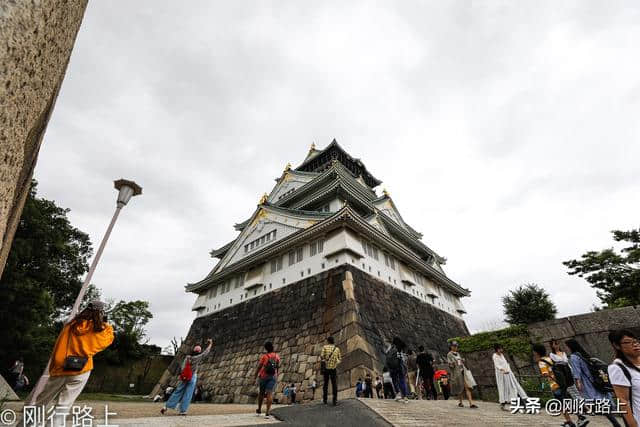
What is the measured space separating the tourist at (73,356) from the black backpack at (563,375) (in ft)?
20.9

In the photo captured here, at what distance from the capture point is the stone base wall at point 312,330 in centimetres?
1076

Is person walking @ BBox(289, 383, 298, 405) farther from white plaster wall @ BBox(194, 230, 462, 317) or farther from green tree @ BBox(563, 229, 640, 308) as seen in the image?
green tree @ BBox(563, 229, 640, 308)

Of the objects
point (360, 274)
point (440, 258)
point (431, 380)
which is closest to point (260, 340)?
point (360, 274)

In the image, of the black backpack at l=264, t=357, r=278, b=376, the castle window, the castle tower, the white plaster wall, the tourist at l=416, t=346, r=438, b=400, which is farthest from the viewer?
the castle window

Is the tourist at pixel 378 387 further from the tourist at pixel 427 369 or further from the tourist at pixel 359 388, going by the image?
the tourist at pixel 427 369

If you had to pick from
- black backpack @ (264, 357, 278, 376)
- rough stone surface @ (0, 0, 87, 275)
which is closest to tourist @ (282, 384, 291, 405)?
black backpack @ (264, 357, 278, 376)

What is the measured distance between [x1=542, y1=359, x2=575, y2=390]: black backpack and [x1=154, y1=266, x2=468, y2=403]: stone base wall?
6.08m

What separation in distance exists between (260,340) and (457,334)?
12637mm

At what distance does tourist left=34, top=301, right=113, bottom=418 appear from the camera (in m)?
3.14

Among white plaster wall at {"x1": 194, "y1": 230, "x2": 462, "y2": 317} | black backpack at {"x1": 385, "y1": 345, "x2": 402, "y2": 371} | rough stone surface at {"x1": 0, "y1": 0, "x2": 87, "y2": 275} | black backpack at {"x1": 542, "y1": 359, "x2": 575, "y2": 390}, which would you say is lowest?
black backpack at {"x1": 542, "y1": 359, "x2": 575, "y2": 390}

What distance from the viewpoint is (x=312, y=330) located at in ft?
40.0

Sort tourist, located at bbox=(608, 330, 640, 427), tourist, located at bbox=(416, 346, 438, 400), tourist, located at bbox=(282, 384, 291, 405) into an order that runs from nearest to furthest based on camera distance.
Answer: tourist, located at bbox=(608, 330, 640, 427) < tourist, located at bbox=(416, 346, 438, 400) < tourist, located at bbox=(282, 384, 291, 405)

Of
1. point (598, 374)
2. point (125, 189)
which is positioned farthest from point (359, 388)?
point (125, 189)

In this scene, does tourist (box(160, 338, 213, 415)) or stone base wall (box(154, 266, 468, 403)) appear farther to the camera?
stone base wall (box(154, 266, 468, 403))
